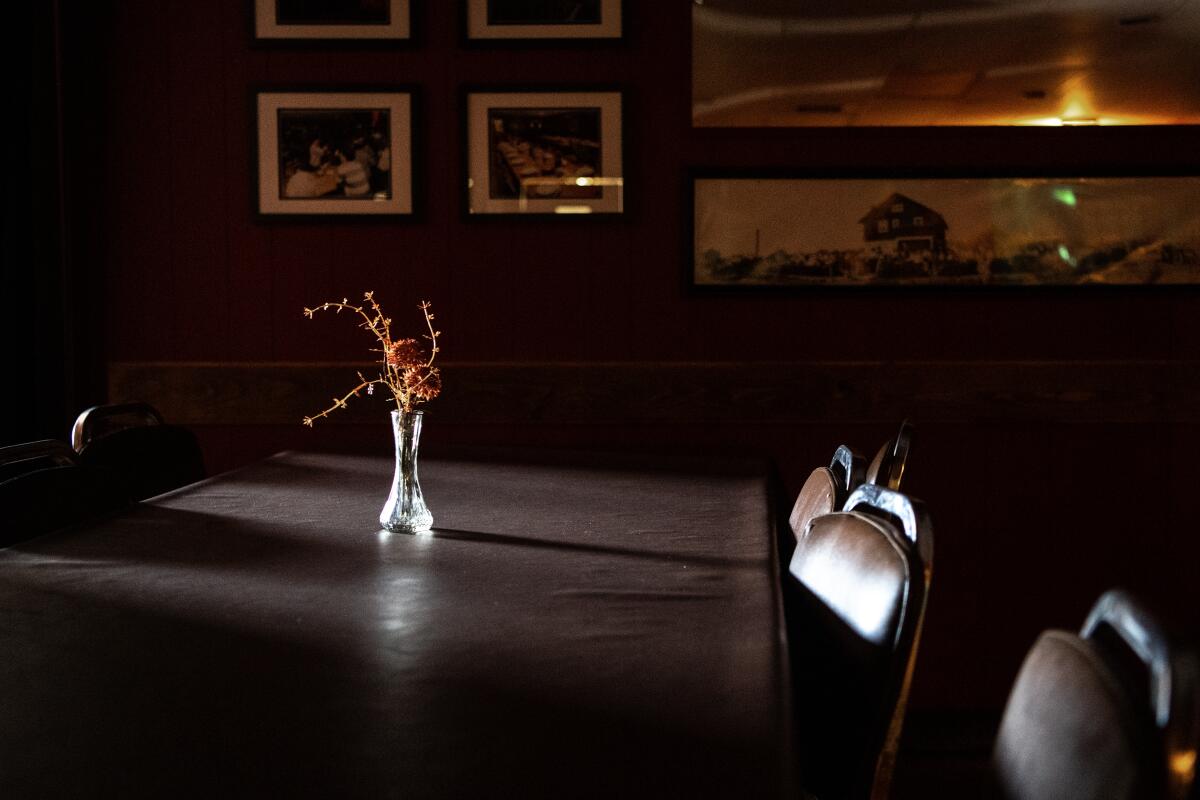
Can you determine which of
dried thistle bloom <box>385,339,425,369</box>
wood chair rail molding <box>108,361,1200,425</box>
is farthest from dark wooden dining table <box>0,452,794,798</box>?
wood chair rail molding <box>108,361,1200,425</box>

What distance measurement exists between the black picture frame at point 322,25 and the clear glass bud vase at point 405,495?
211 cm

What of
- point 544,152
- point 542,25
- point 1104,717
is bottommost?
point 1104,717

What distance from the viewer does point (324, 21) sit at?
347cm

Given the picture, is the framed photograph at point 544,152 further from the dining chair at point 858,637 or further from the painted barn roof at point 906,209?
the dining chair at point 858,637

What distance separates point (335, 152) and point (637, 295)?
3.75ft

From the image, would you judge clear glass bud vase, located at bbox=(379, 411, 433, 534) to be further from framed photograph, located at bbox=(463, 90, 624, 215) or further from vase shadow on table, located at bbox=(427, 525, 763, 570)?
framed photograph, located at bbox=(463, 90, 624, 215)

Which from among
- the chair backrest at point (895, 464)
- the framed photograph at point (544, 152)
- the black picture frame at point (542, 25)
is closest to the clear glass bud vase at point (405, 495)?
the chair backrest at point (895, 464)

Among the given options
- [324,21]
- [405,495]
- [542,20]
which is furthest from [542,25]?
[405,495]

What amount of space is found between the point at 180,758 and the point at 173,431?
6.22ft

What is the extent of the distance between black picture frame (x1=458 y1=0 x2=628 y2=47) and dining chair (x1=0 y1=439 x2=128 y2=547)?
6.79ft

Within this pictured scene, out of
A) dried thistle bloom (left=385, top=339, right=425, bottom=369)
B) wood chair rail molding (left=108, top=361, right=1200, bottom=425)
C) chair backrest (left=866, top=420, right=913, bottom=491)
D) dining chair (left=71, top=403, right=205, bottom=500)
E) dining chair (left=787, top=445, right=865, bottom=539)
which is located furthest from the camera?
wood chair rail molding (left=108, top=361, right=1200, bottom=425)

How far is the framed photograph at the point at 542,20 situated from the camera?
3.44 metres

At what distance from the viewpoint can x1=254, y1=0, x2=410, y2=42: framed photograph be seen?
3453 mm

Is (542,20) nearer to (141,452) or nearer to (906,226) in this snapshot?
(906,226)
